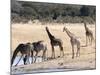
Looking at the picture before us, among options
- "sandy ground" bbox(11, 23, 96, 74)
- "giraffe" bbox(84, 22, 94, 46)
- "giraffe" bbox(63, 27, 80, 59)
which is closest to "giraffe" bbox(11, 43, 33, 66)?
"sandy ground" bbox(11, 23, 96, 74)

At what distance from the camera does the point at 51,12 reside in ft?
8.29

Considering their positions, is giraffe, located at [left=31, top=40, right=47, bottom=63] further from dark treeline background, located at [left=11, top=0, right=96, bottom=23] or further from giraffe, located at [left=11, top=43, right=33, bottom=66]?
dark treeline background, located at [left=11, top=0, right=96, bottom=23]

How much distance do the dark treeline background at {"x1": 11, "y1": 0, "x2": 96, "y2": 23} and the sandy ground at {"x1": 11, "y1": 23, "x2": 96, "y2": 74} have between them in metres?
0.07

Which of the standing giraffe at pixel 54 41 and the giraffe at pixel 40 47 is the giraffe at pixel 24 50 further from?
the standing giraffe at pixel 54 41

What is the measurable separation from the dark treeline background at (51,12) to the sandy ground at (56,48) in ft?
0.22

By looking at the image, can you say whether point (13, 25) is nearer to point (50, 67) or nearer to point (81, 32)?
point (50, 67)

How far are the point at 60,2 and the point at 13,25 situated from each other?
0.60m

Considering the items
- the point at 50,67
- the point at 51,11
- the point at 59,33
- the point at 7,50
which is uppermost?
the point at 51,11

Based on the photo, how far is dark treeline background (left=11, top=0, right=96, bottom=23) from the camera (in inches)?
93.3

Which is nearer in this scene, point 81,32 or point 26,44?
point 26,44

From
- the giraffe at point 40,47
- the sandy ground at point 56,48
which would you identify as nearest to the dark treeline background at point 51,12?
the sandy ground at point 56,48

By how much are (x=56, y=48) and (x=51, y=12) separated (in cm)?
39

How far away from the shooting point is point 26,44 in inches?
94.4

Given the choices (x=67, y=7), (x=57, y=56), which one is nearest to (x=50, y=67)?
(x=57, y=56)
